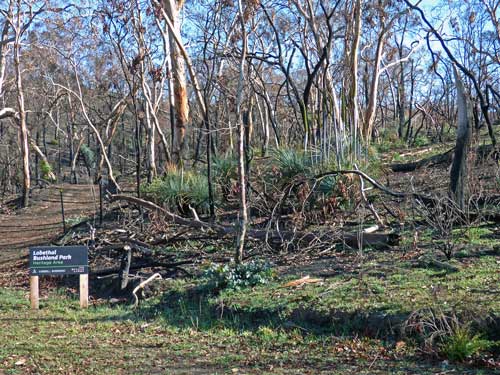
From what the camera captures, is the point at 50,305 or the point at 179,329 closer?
the point at 179,329

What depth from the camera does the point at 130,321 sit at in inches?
405

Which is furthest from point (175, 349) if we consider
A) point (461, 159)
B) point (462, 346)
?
point (461, 159)

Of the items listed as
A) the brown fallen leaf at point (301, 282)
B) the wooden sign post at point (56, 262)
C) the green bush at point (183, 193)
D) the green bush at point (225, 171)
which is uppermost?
the green bush at point (225, 171)

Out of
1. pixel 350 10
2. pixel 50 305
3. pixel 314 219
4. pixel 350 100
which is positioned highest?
pixel 350 10

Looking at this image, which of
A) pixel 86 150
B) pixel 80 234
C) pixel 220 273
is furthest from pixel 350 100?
pixel 86 150

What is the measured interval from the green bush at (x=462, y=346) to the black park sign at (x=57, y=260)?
6715 mm

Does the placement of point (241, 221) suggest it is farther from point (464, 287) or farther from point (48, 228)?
point (48, 228)

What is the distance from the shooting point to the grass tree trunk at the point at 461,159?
1191cm

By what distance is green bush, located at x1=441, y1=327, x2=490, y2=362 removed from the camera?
7.06 meters

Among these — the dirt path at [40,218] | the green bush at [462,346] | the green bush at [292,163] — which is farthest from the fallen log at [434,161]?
the green bush at [462,346]

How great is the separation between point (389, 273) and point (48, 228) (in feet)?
51.5

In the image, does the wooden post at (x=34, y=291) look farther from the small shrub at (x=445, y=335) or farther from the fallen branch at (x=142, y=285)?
the small shrub at (x=445, y=335)

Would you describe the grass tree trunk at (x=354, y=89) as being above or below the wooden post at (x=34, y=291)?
above

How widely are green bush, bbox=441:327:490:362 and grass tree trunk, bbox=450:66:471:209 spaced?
486cm
